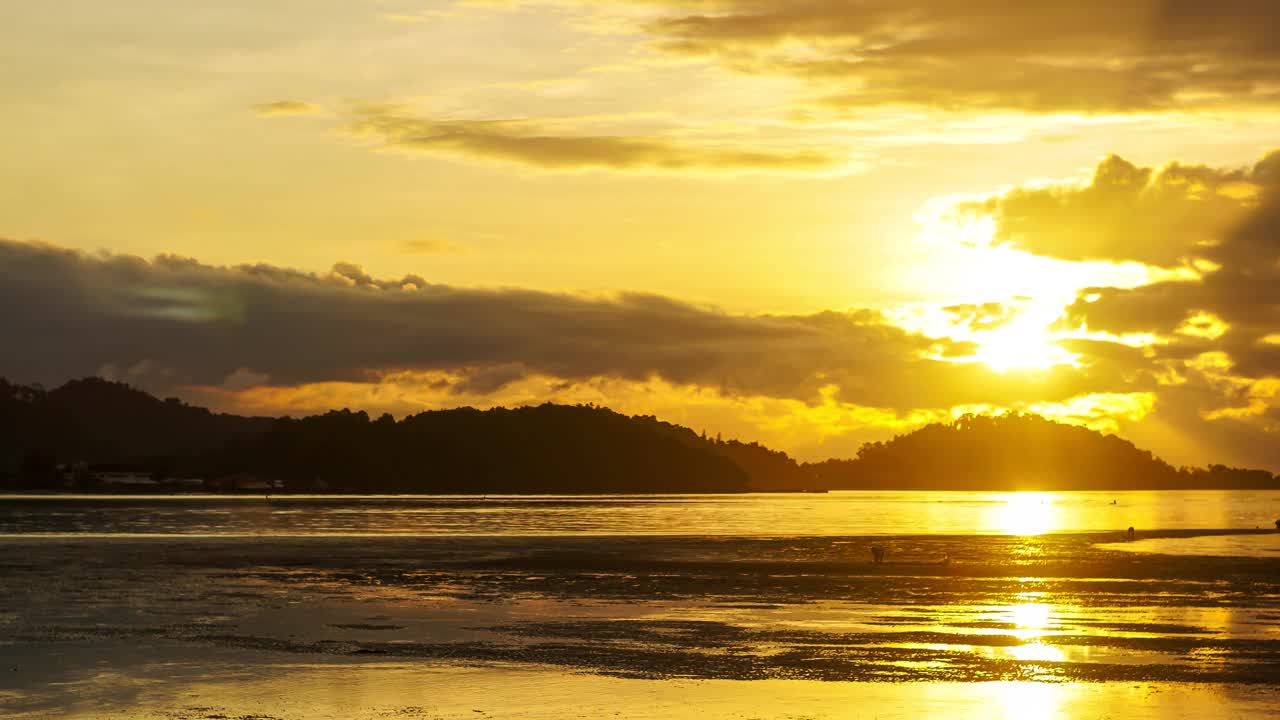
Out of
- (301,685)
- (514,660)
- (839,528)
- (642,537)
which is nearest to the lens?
(301,685)

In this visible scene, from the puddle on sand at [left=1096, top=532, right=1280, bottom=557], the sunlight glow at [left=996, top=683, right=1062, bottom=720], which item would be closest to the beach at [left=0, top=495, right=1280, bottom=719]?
the sunlight glow at [left=996, top=683, right=1062, bottom=720]

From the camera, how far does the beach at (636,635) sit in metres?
29.3

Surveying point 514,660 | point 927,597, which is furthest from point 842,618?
point 514,660

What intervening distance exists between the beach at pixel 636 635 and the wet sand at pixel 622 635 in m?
0.13

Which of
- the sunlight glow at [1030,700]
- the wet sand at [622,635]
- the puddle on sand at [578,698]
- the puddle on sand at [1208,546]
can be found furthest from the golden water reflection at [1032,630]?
the puddle on sand at [1208,546]

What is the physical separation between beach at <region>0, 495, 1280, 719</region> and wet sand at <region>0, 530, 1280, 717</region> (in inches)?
5.3

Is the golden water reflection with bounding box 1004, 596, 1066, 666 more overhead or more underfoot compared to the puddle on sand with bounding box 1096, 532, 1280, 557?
more underfoot

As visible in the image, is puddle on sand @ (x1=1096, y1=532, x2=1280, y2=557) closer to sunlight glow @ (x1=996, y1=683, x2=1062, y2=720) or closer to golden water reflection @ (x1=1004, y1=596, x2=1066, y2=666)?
golden water reflection @ (x1=1004, y1=596, x2=1066, y2=666)

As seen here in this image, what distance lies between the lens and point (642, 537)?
100438mm

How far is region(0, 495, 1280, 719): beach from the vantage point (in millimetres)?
29266

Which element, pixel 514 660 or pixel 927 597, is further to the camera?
pixel 927 597

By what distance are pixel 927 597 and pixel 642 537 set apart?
50.6 metres

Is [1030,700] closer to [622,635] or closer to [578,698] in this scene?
[578,698]

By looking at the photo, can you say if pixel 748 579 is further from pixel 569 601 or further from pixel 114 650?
pixel 114 650
